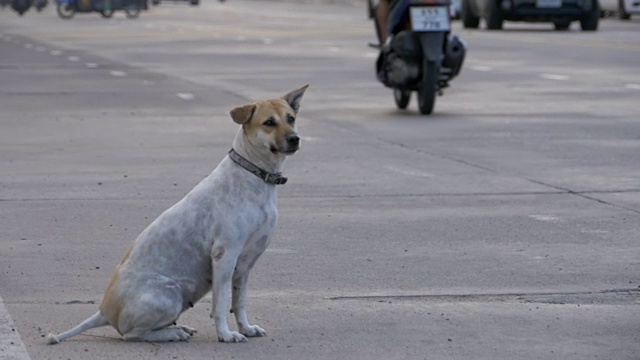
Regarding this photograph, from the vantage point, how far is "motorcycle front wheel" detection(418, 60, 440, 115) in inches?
641

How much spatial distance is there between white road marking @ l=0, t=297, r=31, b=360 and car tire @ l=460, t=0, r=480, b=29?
31357 mm

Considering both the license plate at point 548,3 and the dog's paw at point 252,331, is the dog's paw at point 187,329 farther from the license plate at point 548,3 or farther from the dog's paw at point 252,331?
the license plate at point 548,3

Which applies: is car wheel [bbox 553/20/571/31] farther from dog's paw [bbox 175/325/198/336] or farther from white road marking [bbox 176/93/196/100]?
dog's paw [bbox 175/325/198/336]

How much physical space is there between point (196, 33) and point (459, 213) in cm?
2915

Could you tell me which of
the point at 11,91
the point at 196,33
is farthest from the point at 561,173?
the point at 196,33

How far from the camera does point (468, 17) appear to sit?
38156 millimetres

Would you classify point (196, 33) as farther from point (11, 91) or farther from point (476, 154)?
point (476, 154)

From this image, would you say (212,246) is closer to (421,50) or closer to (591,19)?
(421,50)

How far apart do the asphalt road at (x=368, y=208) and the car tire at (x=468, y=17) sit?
48.2ft

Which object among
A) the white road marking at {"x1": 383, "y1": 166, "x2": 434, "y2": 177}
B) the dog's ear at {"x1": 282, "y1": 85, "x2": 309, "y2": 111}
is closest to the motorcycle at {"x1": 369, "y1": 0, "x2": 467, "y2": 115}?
the white road marking at {"x1": 383, "y1": 166, "x2": 434, "y2": 177}

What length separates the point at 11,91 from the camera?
20234 millimetres

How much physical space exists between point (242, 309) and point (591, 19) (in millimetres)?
29764

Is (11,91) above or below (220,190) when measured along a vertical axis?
below

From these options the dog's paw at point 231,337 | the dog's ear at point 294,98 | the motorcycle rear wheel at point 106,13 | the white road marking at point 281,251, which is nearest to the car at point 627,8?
the motorcycle rear wheel at point 106,13
